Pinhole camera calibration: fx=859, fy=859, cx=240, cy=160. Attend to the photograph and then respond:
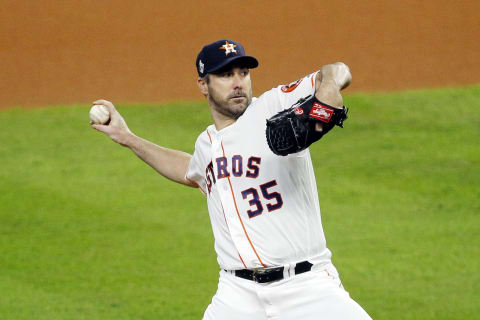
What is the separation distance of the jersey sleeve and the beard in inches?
11.2

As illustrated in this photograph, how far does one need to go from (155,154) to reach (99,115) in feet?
1.38

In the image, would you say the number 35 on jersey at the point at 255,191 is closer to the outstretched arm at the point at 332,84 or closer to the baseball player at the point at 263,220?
the baseball player at the point at 263,220

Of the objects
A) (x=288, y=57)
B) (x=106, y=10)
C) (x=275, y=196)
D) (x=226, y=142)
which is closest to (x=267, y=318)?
(x=275, y=196)

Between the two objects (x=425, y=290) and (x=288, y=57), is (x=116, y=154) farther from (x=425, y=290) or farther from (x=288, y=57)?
(x=425, y=290)

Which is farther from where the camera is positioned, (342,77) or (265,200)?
(265,200)

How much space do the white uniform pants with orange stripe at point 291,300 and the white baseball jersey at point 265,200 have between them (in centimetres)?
10

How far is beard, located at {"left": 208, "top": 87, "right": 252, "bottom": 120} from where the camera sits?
14.5 ft

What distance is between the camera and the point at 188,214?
32.0 feet

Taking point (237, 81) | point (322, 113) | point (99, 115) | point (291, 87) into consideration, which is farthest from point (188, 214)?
point (322, 113)

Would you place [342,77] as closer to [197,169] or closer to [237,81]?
[237,81]

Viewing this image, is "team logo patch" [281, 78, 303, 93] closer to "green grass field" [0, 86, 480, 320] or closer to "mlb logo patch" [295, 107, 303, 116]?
"mlb logo patch" [295, 107, 303, 116]

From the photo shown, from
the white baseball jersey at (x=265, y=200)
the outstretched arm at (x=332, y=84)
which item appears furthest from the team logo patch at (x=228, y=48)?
Result: the outstretched arm at (x=332, y=84)

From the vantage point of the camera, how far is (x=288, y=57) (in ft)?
49.1

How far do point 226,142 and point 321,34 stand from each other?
11.3m
